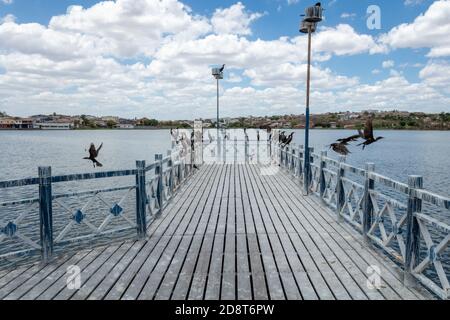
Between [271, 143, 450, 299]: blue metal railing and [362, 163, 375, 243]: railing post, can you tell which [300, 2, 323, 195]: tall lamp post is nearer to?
[271, 143, 450, 299]: blue metal railing

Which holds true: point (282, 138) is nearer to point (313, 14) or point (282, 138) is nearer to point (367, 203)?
point (313, 14)

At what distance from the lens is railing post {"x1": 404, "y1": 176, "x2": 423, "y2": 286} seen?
158 inches

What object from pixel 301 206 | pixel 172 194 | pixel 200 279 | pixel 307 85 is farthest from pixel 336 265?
pixel 307 85

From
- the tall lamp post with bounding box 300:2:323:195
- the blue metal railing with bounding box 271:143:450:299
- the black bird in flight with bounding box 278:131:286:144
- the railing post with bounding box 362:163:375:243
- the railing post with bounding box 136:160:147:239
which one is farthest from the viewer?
the black bird in flight with bounding box 278:131:286:144

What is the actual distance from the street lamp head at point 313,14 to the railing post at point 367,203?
18.9ft

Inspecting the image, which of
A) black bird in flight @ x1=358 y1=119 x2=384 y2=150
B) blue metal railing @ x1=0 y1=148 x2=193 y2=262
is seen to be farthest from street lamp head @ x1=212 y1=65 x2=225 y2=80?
black bird in flight @ x1=358 y1=119 x2=384 y2=150

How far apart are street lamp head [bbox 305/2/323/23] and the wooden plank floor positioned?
5.37 m

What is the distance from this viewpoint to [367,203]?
5500mm

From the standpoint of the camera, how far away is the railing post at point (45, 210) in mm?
4590

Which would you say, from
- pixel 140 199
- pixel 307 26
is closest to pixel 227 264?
pixel 140 199

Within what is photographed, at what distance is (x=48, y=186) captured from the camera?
463 cm

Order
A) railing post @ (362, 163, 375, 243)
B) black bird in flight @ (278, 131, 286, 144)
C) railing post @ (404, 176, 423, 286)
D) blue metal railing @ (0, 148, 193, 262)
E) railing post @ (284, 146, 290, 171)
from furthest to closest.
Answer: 1. black bird in flight @ (278, 131, 286, 144)
2. railing post @ (284, 146, 290, 171)
3. railing post @ (362, 163, 375, 243)
4. blue metal railing @ (0, 148, 193, 262)
5. railing post @ (404, 176, 423, 286)

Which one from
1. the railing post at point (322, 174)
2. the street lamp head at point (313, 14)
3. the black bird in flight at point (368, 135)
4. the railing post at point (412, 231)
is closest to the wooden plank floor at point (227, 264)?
the railing post at point (412, 231)
